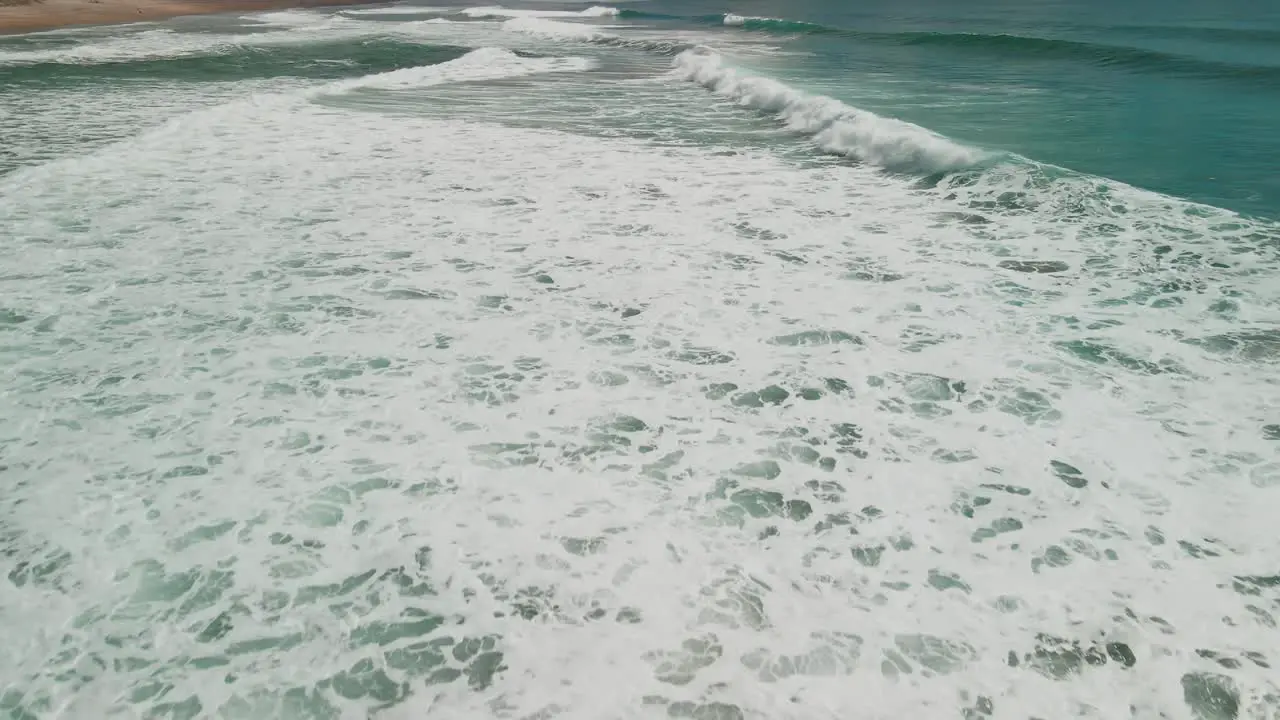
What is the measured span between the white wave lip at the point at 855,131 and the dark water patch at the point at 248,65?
→ 1256 centimetres

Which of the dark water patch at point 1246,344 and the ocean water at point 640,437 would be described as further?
the dark water patch at point 1246,344

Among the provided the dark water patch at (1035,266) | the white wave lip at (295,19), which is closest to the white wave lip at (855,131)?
the dark water patch at (1035,266)

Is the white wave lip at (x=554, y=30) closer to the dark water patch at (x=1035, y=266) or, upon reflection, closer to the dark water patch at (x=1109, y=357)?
the dark water patch at (x=1035, y=266)

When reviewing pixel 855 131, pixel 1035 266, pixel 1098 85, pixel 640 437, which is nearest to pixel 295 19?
pixel 1098 85

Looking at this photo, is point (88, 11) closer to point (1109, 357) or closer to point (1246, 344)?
point (1109, 357)

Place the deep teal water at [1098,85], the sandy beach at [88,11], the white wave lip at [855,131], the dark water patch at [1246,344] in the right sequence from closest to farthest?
the dark water patch at [1246,344] → the white wave lip at [855,131] → the deep teal water at [1098,85] → the sandy beach at [88,11]

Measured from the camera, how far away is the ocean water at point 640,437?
3260mm

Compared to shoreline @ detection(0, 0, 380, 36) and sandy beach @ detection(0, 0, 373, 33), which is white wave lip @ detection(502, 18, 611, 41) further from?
sandy beach @ detection(0, 0, 373, 33)

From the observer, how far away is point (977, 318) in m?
6.45

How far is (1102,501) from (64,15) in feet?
184

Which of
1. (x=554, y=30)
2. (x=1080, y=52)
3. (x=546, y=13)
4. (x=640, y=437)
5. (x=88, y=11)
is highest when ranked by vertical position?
(x=88, y=11)

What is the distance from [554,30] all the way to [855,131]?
1224 inches

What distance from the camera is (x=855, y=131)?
13172 mm

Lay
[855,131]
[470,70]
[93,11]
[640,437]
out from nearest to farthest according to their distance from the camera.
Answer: [640,437]
[855,131]
[470,70]
[93,11]
